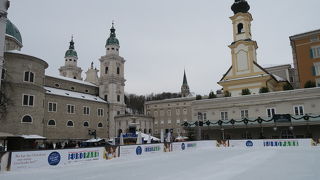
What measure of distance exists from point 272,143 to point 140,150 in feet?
54.5

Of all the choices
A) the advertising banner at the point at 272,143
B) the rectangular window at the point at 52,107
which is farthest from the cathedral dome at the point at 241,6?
the rectangular window at the point at 52,107

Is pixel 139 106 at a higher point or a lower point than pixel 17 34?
lower

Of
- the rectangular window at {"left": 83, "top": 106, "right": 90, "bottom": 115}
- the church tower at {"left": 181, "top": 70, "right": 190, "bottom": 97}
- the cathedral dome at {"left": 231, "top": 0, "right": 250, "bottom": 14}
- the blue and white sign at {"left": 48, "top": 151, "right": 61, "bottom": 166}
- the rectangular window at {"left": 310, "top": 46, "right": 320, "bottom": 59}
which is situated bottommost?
the blue and white sign at {"left": 48, "top": 151, "right": 61, "bottom": 166}

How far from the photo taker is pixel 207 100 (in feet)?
139

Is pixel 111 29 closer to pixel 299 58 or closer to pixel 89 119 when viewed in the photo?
pixel 89 119

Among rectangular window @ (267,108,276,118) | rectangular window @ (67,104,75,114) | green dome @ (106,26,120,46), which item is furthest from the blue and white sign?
green dome @ (106,26,120,46)

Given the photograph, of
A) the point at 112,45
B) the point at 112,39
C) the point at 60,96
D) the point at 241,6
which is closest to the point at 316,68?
the point at 241,6

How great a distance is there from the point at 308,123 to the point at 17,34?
4870 centimetres

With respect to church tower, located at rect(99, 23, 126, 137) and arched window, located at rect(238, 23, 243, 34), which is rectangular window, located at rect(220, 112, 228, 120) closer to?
arched window, located at rect(238, 23, 243, 34)

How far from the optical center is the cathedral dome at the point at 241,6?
47125 millimetres

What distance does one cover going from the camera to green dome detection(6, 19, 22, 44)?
45.6 meters

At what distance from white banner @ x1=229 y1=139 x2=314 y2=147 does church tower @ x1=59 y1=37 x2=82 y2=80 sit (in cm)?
5797

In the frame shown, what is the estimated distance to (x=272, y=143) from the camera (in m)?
31.6

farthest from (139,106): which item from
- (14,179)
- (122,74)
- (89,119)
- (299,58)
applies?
(14,179)
